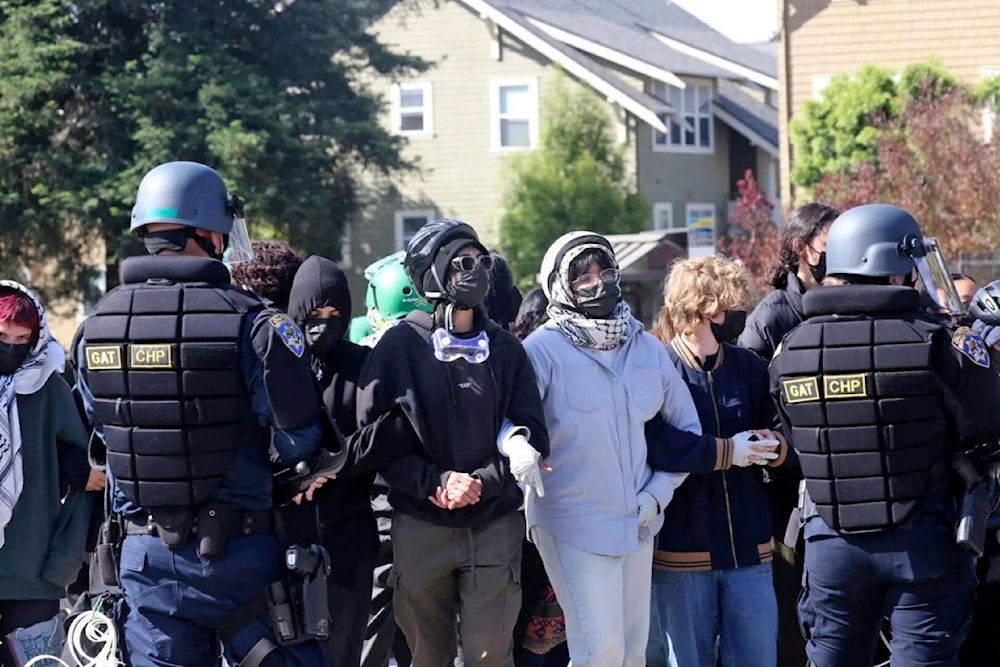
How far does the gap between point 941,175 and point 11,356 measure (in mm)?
18315

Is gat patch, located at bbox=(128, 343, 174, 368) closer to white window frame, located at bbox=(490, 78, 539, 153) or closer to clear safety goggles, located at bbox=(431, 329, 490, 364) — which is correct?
clear safety goggles, located at bbox=(431, 329, 490, 364)

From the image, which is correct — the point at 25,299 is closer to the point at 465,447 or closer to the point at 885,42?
the point at 465,447

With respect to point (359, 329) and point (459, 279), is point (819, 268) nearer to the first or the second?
point (459, 279)

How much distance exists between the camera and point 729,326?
5.93m

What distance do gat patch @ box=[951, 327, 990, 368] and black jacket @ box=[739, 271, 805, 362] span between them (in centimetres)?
133

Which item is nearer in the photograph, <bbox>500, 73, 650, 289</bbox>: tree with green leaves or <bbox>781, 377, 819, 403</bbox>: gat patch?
<bbox>781, 377, 819, 403</bbox>: gat patch

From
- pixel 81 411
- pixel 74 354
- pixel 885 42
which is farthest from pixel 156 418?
pixel 885 42

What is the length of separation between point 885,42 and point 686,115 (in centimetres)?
1091

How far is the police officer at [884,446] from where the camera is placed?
5.04 meters

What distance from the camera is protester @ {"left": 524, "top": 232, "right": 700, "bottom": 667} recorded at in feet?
18.1

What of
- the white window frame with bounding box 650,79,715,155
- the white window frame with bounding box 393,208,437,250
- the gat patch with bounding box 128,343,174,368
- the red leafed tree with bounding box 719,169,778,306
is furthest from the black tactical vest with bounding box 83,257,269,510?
the white window frame with bounding box 650,79,715,155

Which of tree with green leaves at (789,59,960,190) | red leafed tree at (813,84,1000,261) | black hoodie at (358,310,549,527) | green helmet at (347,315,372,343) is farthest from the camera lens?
tree with green leaves at (789,59,960,190)

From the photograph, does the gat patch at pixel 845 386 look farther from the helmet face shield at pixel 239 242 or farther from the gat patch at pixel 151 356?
the gat patch at pixel 151 356

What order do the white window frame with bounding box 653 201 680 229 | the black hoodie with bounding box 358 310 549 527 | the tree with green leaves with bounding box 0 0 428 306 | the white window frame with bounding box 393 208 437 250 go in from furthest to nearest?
the white window frame with bounding box 393 208 437 250, the white window frame with bounding box 653 201 680 229, the tree with green leaves with bounding box 0 0 428 306, the black hoodie with bounding box 358 310 549 527
